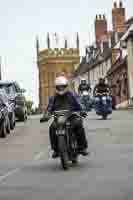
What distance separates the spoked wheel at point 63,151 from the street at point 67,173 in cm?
14

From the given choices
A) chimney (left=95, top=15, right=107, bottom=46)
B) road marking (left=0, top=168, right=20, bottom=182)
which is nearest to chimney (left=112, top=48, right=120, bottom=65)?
chimney (left=95, top=15, right=107, bottom=46)

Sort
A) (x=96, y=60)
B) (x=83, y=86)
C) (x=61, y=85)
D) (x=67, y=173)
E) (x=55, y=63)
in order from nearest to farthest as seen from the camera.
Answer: (x=67, y=173), (x=61, y=85), (x=83, y=86), (x=96, y=60), (x=55, y=63)

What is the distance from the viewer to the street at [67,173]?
376 inches

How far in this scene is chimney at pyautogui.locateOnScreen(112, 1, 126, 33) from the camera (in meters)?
89.8

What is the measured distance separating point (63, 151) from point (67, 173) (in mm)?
591

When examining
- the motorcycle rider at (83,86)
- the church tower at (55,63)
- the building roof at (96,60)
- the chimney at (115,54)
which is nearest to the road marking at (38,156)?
the motorcycle rider at (83,86)

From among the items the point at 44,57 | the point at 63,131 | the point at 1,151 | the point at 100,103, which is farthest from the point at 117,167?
the point at 44,57

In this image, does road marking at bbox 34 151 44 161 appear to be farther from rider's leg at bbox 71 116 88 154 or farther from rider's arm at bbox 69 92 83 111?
rider's arm at bbox 69 92 83 111

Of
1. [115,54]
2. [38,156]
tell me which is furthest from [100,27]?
[38,156]

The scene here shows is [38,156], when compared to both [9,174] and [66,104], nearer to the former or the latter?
[66,104]

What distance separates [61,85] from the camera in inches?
516

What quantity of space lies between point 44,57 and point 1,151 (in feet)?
477

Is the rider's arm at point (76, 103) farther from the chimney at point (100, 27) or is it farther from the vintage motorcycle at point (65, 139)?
the chimney at point (100, 27)

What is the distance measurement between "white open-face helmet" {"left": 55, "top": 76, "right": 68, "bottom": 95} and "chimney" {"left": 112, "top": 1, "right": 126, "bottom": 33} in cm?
7692
